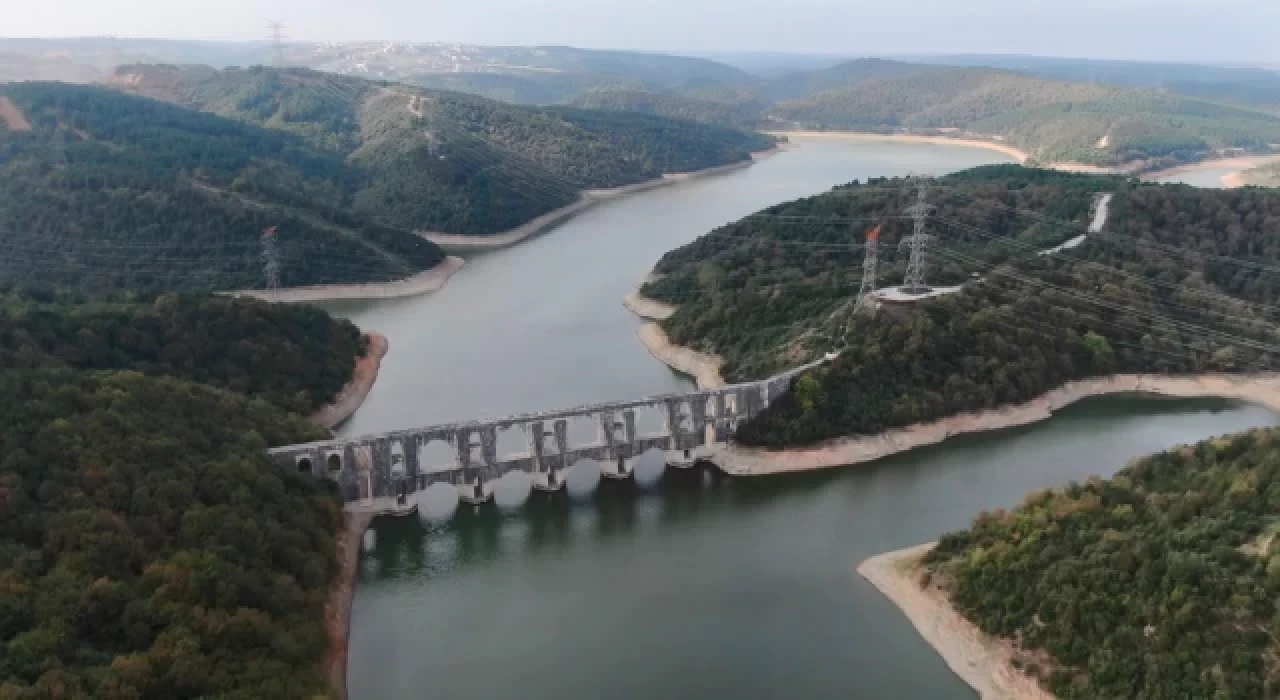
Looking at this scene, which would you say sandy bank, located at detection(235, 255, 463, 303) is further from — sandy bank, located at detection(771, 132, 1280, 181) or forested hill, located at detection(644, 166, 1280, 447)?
sandy bank, located at detection(771, 132, 1280, 181)

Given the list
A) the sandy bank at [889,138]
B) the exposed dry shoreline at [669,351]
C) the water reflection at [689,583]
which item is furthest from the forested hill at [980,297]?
the sandy bank at [889,138]

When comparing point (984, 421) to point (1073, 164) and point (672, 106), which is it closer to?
point (1073, 164)

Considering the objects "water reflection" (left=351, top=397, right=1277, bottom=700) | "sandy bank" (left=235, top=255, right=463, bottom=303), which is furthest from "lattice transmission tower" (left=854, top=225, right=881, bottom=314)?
"sandy bank" (left=235, top=255, right=463, bottom=303)

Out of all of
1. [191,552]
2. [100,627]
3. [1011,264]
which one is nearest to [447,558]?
[191,552]

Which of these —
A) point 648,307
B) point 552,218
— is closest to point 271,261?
point 648,307

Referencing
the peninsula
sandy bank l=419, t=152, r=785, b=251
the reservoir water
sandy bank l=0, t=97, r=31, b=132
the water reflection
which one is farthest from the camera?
sandy bank l=419, t=152, r=785, b=251

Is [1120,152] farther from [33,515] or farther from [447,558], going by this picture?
[33,515]
